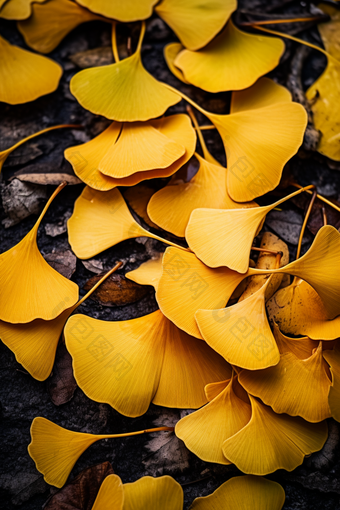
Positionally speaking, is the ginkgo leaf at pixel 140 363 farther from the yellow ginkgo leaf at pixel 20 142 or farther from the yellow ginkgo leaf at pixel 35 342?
the yellow ginkgo leaf at pixel 20 142

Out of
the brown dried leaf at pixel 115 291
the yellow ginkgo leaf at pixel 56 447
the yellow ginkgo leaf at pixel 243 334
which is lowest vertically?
the yellow ginkgo leaf at pixel 56 447

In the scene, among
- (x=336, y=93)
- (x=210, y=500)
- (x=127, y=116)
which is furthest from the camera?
(x=336, y=93)

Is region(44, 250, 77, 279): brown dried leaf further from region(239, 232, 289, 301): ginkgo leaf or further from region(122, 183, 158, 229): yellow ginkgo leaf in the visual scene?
region(239, 232, 289, 301): ginkgo leaf

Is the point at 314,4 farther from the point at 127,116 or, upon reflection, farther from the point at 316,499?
the point at 316,499

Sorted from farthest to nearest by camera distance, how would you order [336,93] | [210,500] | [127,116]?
[336,93] < [127,116] < [210,500]

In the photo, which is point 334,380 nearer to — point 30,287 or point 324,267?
point 324,267

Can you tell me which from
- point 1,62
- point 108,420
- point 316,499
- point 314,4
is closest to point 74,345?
point 108,420

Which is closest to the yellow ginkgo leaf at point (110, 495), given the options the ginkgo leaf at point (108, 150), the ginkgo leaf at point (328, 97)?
the ginkgo leaf at point (108, 150)
